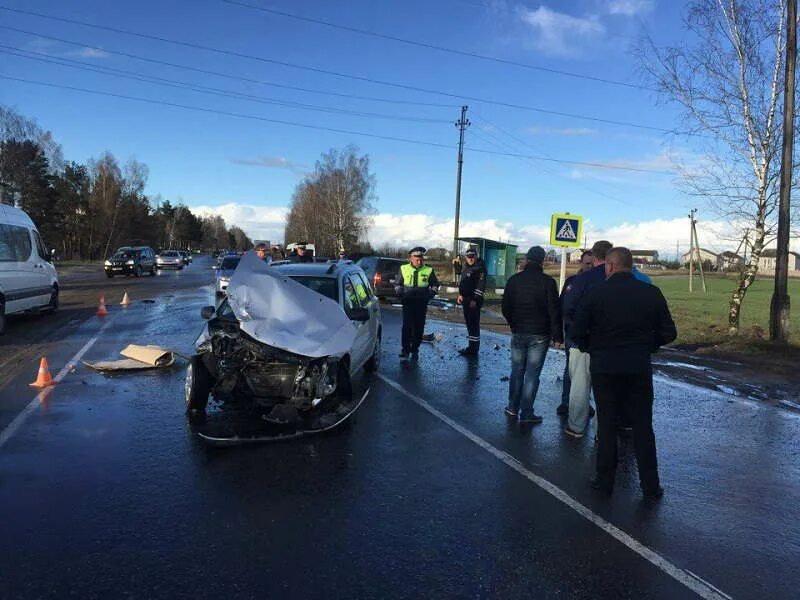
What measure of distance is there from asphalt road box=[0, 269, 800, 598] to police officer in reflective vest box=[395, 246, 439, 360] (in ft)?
10.3

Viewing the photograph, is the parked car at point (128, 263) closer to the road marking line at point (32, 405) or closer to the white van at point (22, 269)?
the white van at point (22, 269)

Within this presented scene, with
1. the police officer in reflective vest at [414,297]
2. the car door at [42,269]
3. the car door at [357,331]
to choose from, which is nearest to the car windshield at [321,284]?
the car door at [357,331]

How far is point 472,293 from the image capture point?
11.1 metres

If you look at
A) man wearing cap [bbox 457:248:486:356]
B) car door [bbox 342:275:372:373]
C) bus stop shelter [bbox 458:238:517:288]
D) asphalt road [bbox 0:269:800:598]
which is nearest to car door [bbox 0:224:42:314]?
asphalt road [bbox 0:269:800:598]

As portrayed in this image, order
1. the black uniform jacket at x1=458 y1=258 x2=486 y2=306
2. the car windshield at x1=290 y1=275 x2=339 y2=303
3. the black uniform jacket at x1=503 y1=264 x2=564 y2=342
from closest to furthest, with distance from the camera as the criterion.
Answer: the black uniform jacket at x1=503 y1=264 x2=564 y2=342, the car windshield at x1=290 y1=275 x2=339 y2=303, the black uniform jacket at x1=458 y1=258 x2=486 y2=306

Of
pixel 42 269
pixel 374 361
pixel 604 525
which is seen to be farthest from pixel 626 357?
pixel 42 269

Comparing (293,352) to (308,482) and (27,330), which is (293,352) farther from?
(27,330)

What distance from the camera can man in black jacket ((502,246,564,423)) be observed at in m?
6.79

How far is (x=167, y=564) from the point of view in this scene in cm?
349

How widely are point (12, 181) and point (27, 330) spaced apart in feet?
153

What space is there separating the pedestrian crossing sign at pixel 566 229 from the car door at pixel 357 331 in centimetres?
751

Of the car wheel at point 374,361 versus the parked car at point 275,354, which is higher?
the parked car at point 275,354

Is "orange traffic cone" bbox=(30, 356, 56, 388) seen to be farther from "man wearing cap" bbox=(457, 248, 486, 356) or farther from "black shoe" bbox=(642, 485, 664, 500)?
"black shoe" bbox=(642, 485, 664, 500)

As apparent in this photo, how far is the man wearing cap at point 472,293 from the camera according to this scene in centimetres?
1107
